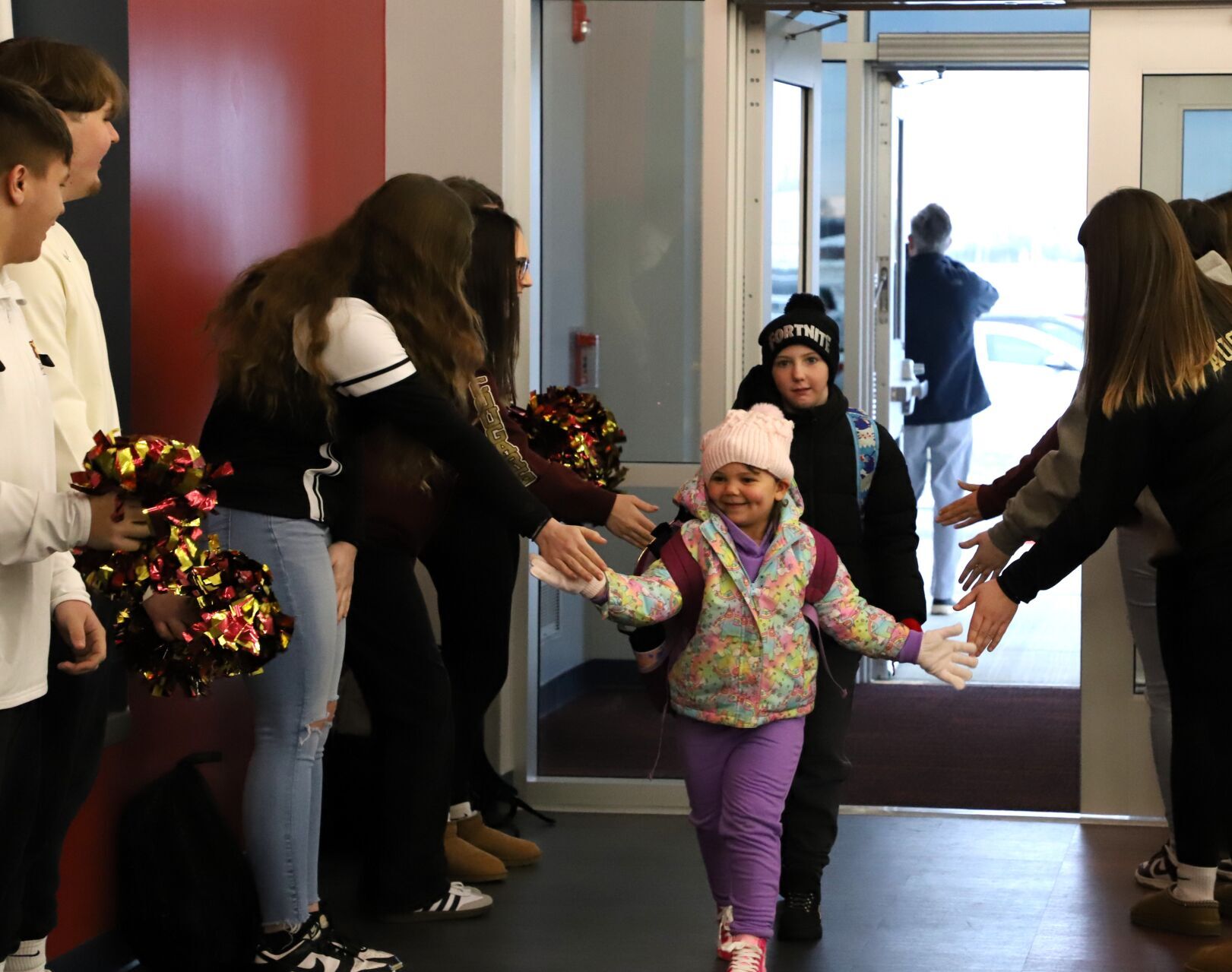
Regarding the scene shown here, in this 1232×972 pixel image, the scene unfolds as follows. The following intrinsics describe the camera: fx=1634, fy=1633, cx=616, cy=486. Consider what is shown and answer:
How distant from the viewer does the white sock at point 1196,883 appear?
3.53 m

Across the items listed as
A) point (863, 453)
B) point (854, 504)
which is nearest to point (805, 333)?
point (863, 453)

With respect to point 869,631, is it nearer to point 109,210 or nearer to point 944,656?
point 944,656

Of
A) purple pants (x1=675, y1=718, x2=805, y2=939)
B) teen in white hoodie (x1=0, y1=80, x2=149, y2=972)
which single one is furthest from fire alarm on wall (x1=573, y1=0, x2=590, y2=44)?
teen in white hoodie (x1=0, y1=80, x2=149, y2=972)

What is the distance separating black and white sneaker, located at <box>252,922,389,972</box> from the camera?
10.3 ft

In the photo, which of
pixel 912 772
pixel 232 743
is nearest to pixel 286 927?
pixel 232 743

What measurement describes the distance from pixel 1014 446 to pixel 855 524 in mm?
9347

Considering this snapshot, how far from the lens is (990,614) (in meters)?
3.44

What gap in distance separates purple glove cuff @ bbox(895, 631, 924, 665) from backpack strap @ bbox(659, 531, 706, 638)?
0.43 metres

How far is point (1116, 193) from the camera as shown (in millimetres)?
3408

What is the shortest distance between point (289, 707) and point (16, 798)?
951 millimetres

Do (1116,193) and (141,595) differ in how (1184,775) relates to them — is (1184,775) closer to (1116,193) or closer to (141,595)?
(1116,193)

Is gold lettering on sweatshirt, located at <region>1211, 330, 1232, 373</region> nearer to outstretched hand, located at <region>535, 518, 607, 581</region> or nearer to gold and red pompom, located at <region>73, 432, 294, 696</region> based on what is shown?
outstretched hand, located at <region>535, 518, 607, 581</region>

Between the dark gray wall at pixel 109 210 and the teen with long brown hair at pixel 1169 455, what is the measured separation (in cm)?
183

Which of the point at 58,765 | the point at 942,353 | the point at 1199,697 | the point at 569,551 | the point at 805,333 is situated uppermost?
the point at 805,333
